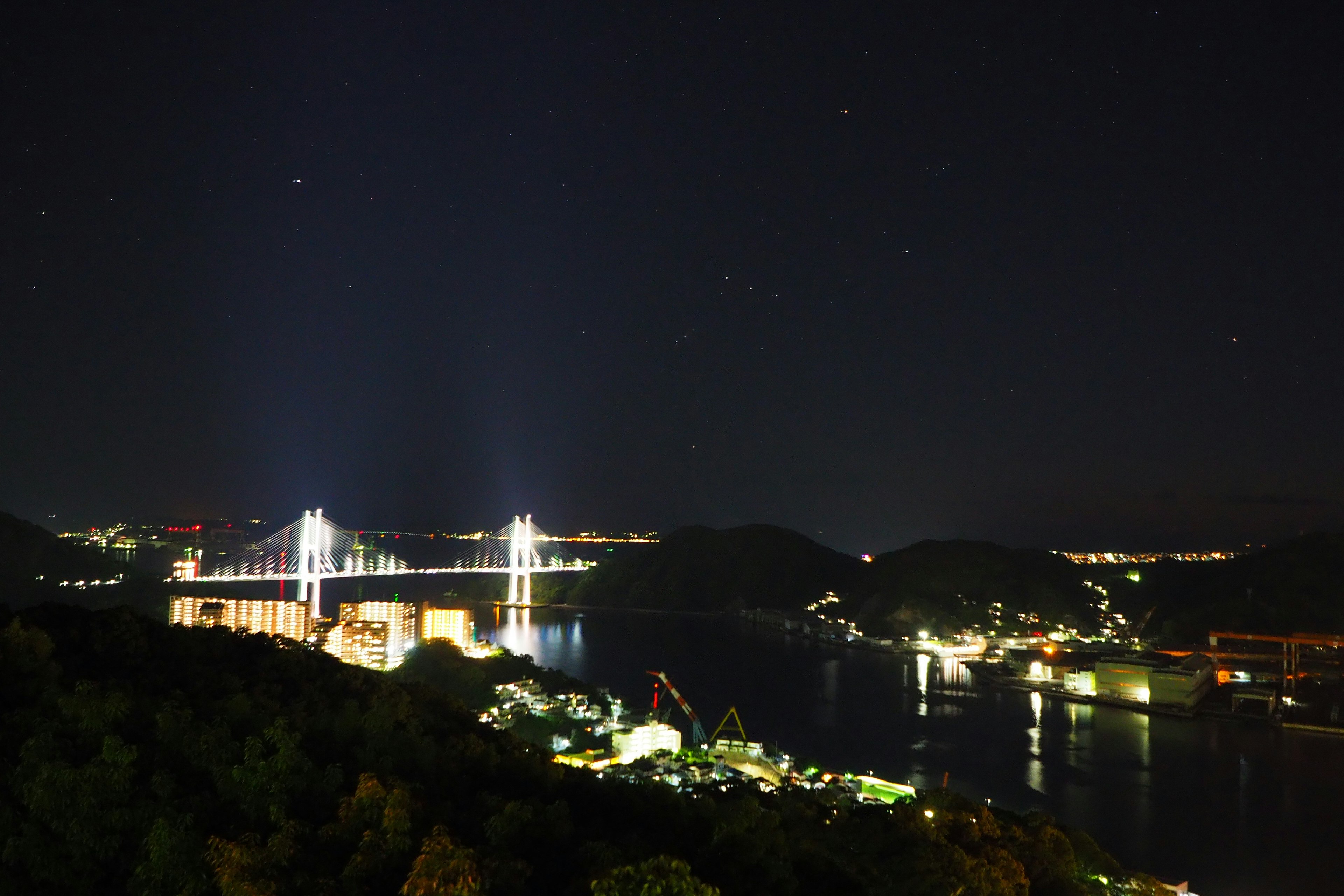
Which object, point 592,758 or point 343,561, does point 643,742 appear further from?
point 343,561

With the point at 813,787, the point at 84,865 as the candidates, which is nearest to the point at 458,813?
the point at 84,865

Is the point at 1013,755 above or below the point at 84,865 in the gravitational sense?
below

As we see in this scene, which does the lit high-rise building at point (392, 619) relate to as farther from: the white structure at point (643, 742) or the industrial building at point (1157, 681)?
the industrial building at point (1157, 681)

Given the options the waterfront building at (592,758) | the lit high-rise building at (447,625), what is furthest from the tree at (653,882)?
the lit high-rise building at (447,625)

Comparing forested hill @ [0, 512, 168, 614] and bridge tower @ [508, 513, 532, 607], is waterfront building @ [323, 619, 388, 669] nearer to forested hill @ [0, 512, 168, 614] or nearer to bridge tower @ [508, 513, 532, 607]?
forested hill @ [0, 512, 168, 614]

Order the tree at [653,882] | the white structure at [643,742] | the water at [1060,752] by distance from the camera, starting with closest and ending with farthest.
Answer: the tree at [653,882], the water at [1060,752], the white structure at [643,742]

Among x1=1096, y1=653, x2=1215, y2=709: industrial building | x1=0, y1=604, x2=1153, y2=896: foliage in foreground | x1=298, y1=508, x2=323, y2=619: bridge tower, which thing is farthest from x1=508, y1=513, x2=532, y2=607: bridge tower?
x1=0, y1=604, x2=1153, y2=896: foliage in foreground

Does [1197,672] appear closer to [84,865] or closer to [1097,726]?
[1097,726]
